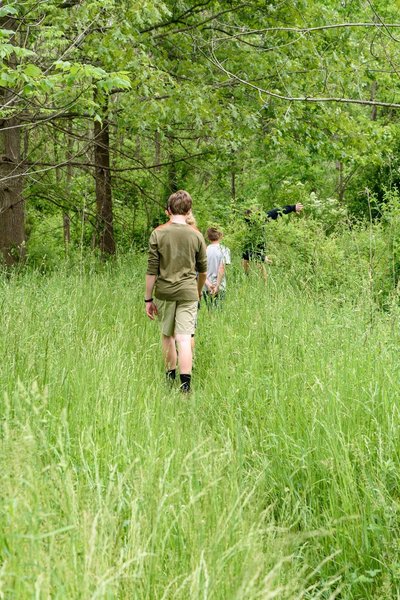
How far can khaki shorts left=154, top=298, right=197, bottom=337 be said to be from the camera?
6.75 meters

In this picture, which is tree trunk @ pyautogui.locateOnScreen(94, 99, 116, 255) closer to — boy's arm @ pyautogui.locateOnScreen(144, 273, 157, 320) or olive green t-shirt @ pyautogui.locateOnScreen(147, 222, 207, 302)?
boy's arm @ pyautogui.locateOnScreen(144, 273, 157, 320)

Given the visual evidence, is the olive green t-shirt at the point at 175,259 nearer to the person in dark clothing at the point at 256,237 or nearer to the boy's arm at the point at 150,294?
the boy's arm at the point at 150,294

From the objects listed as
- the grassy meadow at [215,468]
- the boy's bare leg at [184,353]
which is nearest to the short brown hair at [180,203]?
the boy's bare leg at [184,353]

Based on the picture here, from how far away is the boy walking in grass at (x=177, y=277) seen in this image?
21.7 feet

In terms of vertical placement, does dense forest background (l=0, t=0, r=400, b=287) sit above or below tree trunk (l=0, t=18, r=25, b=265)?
above

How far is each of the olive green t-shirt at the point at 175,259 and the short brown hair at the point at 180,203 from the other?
0.13m

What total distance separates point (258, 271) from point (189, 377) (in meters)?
3.75

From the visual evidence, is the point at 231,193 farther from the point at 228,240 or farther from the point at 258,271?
the point at 258,271

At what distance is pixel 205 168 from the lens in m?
14.6

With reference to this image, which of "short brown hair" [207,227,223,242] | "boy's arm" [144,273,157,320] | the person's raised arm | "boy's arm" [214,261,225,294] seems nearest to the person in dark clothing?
"short brown hair" [207,227,223,242]

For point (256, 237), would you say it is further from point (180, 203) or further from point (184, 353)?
point (184, 353)

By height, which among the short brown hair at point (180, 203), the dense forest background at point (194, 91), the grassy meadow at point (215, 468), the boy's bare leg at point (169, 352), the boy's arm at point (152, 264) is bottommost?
the boy's bare leg at point (169, 352)

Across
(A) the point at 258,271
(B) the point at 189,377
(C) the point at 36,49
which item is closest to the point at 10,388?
(B) the point at 189,377

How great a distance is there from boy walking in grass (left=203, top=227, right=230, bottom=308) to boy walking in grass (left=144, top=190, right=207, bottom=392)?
77.7 inches
